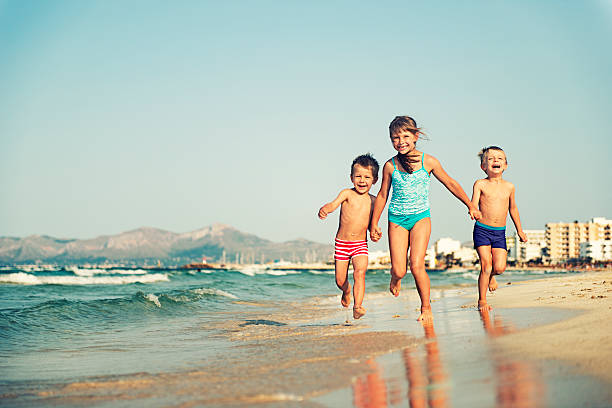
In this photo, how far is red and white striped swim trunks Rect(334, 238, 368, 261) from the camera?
6.73 m

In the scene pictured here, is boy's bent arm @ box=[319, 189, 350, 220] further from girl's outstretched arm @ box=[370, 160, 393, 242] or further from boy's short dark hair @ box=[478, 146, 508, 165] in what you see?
boy's short dark hair @ box=[478, 146, 508, 165]

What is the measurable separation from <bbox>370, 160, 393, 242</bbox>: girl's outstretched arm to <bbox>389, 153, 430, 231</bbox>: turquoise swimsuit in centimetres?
13

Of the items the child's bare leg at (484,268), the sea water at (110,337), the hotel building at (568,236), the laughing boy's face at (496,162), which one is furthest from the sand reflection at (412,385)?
the hotel building at (568,236)

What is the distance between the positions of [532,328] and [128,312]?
9.01 metres

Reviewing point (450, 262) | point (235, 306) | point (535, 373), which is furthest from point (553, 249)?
point (535, 373)

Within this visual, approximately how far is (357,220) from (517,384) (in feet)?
13.0

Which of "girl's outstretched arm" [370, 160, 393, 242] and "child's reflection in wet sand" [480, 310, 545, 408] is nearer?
"child's reflection in wet sand" [480, 310, 545, 408]

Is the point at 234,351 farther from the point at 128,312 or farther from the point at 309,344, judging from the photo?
the point at 128,312

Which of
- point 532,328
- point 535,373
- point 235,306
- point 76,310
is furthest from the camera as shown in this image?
point 235,306

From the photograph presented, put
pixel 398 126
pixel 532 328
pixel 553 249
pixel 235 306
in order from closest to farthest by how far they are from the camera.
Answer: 1. pixel 532 328
2. pixel 398 126
3. pixel 235 306
4. pixel 553 249

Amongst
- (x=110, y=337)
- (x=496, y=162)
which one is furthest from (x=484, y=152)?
(x=110, y=337)

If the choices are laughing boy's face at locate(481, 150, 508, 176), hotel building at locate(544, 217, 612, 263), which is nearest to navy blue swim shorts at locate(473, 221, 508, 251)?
laughing boy's face at locate(481, 150, 508, 176)

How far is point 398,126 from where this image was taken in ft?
20.3

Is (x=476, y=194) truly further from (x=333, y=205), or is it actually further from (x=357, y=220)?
(x=333, y=205)
